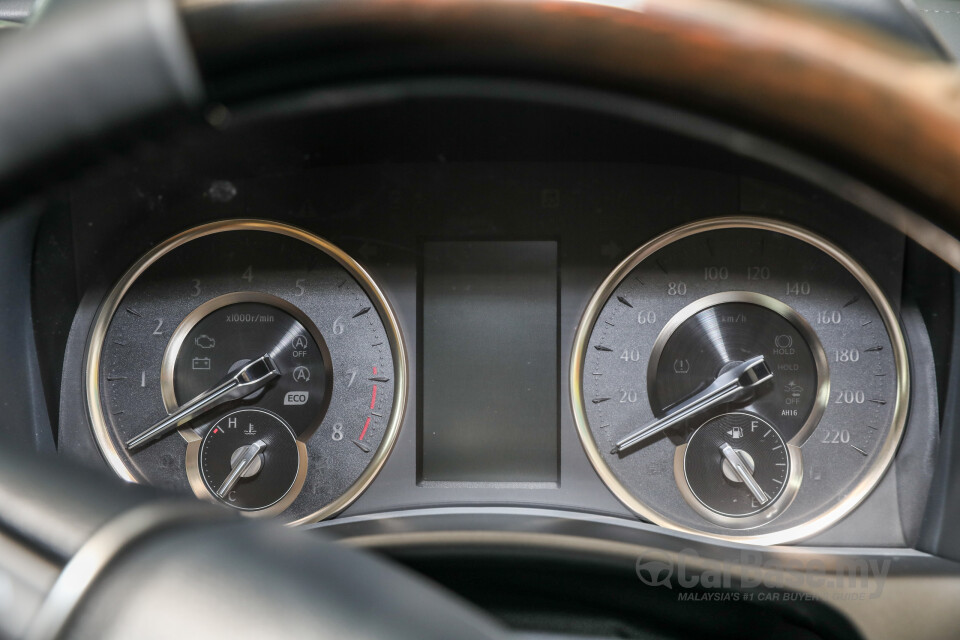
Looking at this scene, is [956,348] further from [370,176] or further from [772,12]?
[772,12]

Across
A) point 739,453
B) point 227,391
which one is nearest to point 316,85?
point 227,391

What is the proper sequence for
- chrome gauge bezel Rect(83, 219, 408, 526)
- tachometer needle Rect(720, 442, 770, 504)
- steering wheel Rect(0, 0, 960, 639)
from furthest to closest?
chrome gauge bezel Rect(83, 219, 408, 526), tachometer needle Rect(720, 442, 770, 504), steering wheel Rect(0, 0, 960, 639)

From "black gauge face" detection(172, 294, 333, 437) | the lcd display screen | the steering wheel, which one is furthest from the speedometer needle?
the steering wheel

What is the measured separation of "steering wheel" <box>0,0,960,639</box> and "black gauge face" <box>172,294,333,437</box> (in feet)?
3.76

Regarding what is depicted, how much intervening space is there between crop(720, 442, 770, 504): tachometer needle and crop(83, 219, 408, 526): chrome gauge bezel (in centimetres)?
64

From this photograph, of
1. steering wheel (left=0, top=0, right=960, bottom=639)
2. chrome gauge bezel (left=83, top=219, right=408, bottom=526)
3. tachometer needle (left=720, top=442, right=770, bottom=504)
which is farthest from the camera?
chrome gauge bezel (left=83, top=219, right=408, bottom=526)

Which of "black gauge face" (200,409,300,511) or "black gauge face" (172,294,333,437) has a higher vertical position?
"black gauge face" (172,294,333,437)

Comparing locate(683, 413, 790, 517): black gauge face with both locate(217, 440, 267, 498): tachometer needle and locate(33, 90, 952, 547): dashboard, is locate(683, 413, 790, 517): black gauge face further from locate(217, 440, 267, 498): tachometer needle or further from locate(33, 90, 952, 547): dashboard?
locate(217, 440, 267, 498): tachometer needle

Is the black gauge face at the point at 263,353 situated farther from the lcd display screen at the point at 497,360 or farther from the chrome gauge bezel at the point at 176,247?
the lcd display screen at the point at 497,360

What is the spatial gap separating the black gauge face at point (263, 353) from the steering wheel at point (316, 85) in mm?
1146

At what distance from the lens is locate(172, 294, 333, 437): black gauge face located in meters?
1.55

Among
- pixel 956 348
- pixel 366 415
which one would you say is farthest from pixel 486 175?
pixel 956 348

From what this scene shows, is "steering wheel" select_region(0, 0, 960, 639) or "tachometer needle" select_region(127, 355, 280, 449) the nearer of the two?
"steering wheel" select_region(0, 0, 960, 639)

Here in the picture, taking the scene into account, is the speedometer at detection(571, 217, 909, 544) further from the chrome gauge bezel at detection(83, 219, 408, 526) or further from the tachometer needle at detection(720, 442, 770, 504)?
the chrome gauge bezel at detection(83, 219, 408, 526)
